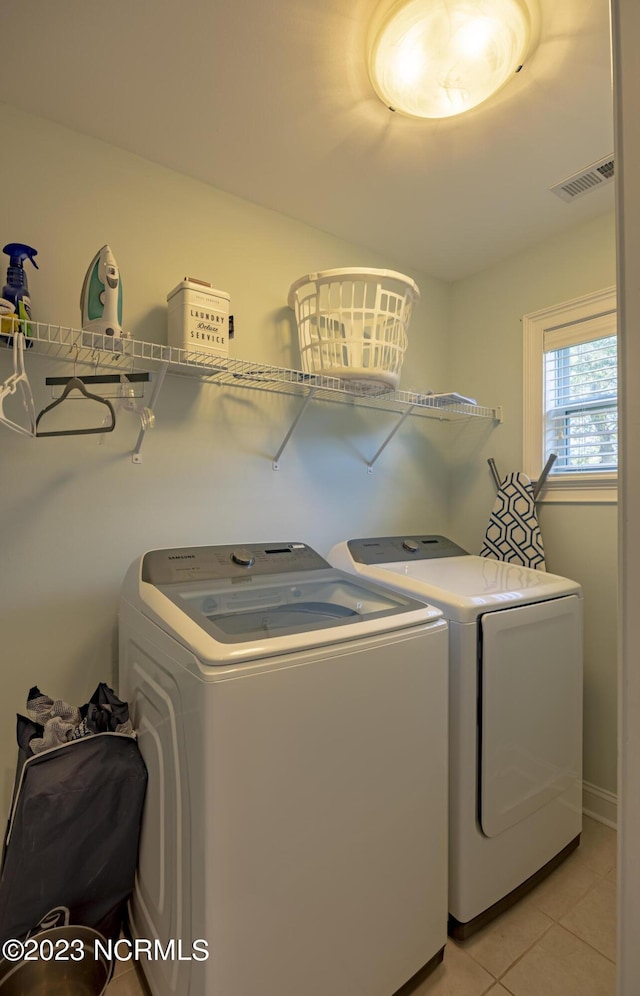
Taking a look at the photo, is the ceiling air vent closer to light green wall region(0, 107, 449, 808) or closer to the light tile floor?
light green wall region(0, 107, 449, 808)

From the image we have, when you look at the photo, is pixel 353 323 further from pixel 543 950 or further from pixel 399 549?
pixel 543 950

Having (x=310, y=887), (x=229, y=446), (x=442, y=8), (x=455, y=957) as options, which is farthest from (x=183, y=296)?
(x=455, y=957)

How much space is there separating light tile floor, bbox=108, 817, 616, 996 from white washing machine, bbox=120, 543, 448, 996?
0.11m

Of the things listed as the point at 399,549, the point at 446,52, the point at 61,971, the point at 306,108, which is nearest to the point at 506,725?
the point at 399,549

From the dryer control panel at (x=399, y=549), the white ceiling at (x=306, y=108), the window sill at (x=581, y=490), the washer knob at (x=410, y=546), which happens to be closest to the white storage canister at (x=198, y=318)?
the white ceiling at (x=306, y=108)

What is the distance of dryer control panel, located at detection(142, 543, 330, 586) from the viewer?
1524mm

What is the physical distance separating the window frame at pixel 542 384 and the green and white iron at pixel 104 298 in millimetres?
1845

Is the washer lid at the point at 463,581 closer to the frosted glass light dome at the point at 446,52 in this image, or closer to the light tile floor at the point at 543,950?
the light tile floor at the point at 543,950

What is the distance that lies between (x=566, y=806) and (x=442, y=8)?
2457mm

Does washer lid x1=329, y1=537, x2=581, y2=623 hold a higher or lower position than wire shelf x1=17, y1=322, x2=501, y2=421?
lower

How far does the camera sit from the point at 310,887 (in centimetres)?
110

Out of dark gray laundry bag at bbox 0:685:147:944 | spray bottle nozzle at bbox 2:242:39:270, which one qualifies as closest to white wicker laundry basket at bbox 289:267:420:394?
spray bottle nozzle at bbox 2:242:39:270

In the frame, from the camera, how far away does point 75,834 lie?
4.01 ft

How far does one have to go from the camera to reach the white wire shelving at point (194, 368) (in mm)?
1475
